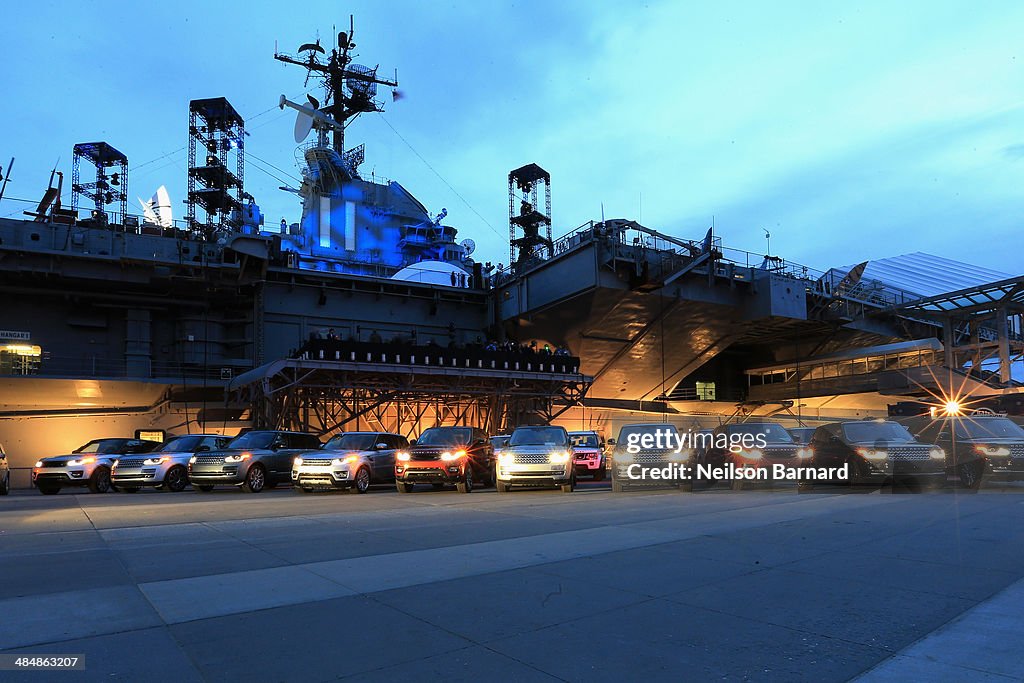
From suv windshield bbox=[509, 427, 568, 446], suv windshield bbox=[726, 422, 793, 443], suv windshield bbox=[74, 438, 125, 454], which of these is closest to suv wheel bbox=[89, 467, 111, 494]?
suv windshield bbox=[74, 438, 125, 454]

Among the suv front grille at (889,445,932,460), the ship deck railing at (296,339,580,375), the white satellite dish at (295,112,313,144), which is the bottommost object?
the suv front grille at (889,445,932,460)

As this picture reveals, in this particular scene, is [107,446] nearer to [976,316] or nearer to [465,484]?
[465,484]

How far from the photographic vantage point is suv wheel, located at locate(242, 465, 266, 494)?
61.4ft

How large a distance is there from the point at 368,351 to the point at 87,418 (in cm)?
1588

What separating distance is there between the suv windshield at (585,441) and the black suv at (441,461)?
20.3ft

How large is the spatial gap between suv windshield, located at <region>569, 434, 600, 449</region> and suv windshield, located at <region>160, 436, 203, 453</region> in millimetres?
12025

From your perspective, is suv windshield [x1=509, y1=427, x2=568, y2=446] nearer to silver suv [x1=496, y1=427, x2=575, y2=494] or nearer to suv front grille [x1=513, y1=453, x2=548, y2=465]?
silver suv [x1=496, y1=427, x2=575, y2=494]

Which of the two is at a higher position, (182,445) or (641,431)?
(641,431)

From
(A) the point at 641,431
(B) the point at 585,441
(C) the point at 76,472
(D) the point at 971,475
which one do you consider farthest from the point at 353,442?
(D) the point at 971,475

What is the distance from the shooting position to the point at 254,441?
19859 mm

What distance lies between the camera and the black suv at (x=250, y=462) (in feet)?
60.2

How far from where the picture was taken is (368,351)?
101 feet

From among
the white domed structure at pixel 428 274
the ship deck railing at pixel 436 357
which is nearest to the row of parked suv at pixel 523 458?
the ship deck railing at pixel 436 357

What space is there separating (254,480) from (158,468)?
3.05 metres
